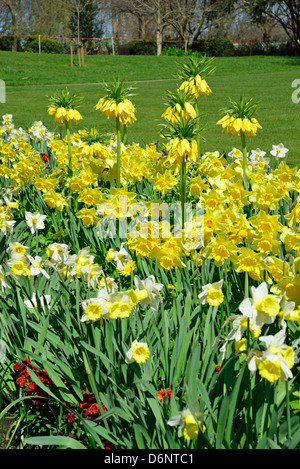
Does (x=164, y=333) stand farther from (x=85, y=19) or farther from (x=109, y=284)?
(x=85, y=19)

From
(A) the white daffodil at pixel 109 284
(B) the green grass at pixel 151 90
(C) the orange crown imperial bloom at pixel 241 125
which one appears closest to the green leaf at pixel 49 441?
(A) the white daffodil at pixel 109 284

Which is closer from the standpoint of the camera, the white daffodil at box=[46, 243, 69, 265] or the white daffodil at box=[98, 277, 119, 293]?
the white daffodil at box=[98, 277, 119, 293]

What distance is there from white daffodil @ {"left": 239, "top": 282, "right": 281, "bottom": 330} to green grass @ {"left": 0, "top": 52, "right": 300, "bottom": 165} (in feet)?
5.06

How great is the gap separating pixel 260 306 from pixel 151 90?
14635 millimetres

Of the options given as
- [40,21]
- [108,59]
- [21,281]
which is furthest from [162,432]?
[40,21]

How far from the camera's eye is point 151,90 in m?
15.3

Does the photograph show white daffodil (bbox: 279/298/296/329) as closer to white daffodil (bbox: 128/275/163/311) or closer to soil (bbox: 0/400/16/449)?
white daffodil (bbox: 128/275/163/311)

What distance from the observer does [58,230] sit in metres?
3.46

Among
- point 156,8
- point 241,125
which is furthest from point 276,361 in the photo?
point 156,8

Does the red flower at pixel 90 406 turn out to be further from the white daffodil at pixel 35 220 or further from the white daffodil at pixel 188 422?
the white daffodil at pixel 35 220

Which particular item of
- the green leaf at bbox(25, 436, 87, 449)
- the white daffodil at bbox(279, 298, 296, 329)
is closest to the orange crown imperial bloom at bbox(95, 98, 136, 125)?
the white daffodil at bbox(279, 298, 296, 329)

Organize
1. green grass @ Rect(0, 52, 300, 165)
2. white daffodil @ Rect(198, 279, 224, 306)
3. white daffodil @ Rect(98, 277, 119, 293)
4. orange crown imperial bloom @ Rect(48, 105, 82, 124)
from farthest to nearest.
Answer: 1. green grass @ Rect(0, 52, 300, 165)
2. orange crown imperial bloom @ Rect(48, 105, 82, 124)
3. white daffodil @ Rect(98, 277, 119, 293)
4. white daffodil @ Rect(198, 279, 224, 306)

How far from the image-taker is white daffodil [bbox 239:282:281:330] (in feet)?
4.59

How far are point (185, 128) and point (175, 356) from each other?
1.11 meters
